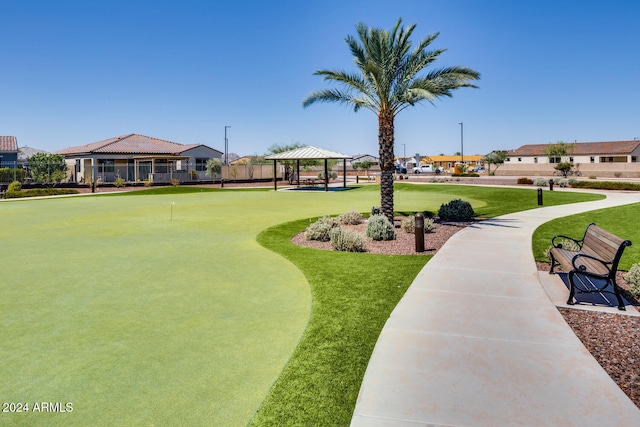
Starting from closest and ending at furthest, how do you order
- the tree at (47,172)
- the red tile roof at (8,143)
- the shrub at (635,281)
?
→ the shrub at (635,281), the tree at (47,172), the red tile roof at (8,143)

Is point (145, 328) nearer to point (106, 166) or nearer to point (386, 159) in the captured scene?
point (386, 159)

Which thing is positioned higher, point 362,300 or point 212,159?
point 212,159

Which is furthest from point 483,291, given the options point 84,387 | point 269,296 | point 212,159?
point 212,159

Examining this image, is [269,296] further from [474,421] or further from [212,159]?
[212,159]

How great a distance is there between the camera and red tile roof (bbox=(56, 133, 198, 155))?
53.5 m

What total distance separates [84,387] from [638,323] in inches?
296

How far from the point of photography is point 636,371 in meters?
4.87

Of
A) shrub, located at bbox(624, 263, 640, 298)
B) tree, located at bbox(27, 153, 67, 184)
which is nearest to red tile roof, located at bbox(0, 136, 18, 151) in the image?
tree, located at bbox(27, 153, 67, 184)

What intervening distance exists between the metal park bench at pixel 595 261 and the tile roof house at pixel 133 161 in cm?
4879

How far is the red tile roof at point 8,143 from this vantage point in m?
51.2

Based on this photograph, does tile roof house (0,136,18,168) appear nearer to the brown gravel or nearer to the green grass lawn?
the green grass lawn

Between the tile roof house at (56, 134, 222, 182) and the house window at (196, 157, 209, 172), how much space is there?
17 cm

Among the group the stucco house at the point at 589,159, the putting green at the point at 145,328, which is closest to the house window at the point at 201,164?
the stucco house at the point at 589,159

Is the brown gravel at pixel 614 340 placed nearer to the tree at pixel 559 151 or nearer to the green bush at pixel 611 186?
the green bush at pixel 611 186
